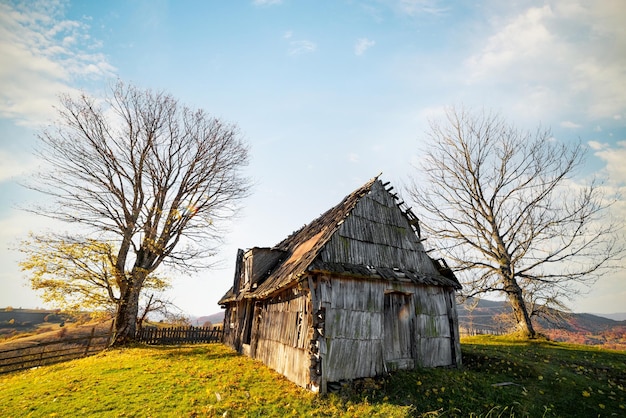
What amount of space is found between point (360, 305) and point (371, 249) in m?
2.34

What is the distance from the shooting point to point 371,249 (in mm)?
10977

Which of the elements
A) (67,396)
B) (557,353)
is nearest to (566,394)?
(557,353)

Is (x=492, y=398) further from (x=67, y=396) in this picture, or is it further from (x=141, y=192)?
(x=141, y=192)

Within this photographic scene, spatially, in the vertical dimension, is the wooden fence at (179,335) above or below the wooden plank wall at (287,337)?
below

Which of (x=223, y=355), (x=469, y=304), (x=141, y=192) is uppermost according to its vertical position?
(x=141, y=192)

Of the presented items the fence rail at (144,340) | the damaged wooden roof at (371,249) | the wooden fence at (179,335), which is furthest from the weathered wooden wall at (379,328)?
the wooden fence at (179,335)

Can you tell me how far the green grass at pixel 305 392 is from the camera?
6938 millimetres

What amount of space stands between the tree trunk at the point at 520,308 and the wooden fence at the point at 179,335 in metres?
21.7

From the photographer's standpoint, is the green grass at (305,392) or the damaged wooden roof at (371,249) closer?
the green grass at (305,392)

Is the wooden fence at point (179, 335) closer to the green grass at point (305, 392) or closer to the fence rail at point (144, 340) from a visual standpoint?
the fence rail at point (144, 340)

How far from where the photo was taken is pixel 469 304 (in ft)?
60.4

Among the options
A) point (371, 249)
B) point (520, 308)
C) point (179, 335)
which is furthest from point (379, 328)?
point (179, 335)

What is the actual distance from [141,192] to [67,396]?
1461 centimetres

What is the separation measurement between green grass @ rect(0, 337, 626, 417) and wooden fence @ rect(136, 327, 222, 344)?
8.18 m
